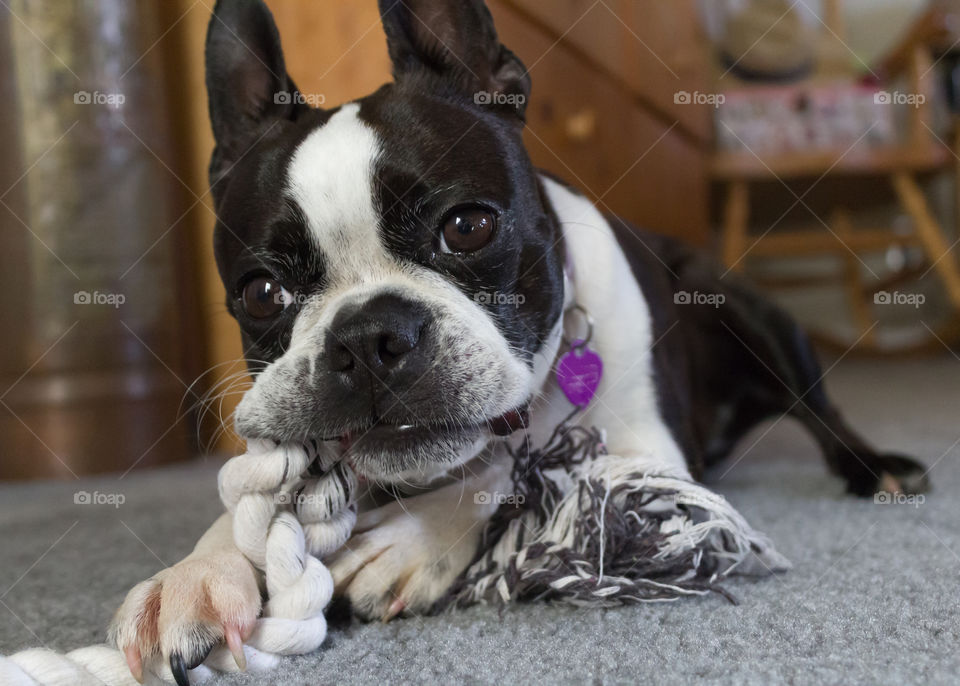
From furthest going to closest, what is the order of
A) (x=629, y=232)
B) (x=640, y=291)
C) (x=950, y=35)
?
(x=950, y=35), (x=629, y=232), (x=640, y=291)

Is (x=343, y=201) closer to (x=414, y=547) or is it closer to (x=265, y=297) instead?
(x=265, y=297)

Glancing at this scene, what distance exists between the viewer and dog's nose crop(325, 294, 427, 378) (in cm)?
95

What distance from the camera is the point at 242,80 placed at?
1379 mm

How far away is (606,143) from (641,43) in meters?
0.58

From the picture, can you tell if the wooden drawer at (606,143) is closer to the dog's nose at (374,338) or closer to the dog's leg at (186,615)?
the dog's nose at (374,338)

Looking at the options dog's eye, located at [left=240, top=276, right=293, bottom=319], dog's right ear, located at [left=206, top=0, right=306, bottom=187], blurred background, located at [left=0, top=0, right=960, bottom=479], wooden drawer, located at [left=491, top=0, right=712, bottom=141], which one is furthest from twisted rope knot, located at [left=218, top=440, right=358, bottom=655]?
wooden drawer, located at [left=491, top=0, right=712, bottom=141]

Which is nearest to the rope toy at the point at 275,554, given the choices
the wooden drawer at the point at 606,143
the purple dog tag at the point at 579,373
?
the purple dog tag at the point at 579,373

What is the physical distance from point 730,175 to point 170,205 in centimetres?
241

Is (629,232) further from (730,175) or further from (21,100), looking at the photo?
(730,175)

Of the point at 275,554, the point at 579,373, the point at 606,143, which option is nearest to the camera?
the point at 275,554

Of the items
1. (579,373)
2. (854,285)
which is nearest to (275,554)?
(579,373)

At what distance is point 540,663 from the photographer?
0.83 m

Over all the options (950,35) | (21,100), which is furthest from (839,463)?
(950,35)

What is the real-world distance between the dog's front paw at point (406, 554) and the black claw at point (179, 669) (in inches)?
9.0
